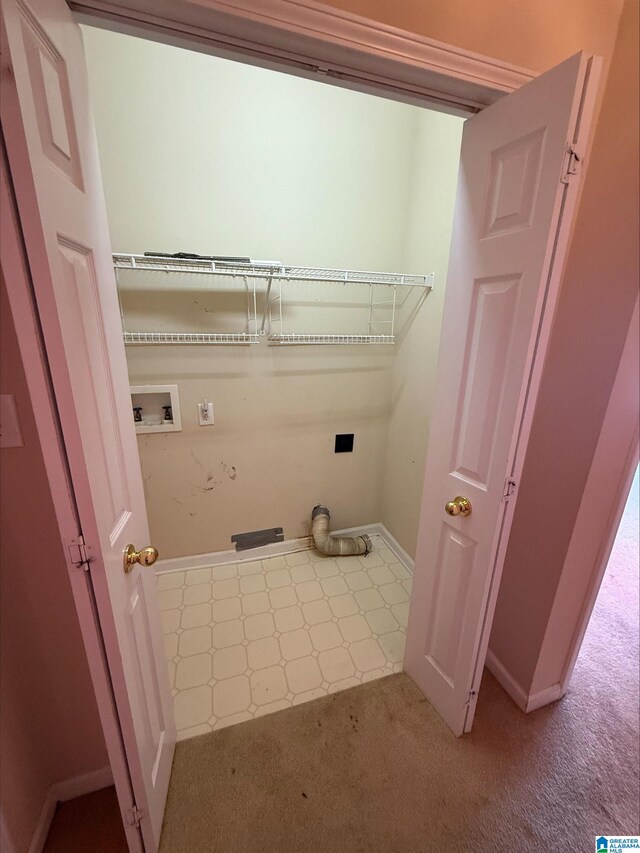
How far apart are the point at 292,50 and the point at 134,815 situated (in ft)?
6.25

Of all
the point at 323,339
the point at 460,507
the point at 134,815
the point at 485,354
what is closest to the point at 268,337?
the point at 323,339

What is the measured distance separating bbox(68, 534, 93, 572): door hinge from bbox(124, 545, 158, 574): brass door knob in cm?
16

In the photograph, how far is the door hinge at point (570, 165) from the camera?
0.80 m

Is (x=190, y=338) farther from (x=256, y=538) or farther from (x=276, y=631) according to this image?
(x=276, y=631)

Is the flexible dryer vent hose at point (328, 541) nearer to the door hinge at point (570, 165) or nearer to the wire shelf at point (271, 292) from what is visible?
the wire shelf at point (271, 292)

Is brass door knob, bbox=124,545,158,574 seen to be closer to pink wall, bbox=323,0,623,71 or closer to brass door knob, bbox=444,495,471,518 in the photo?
brass door knob, bbox=444,495,471,518

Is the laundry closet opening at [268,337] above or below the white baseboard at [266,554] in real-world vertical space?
above

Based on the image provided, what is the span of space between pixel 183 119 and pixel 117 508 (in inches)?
68.5

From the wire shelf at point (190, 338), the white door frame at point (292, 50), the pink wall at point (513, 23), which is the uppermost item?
the pink wall at point (513, 23)

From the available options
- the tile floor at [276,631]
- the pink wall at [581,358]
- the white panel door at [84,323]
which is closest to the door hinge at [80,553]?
the white panel door at [84,323]

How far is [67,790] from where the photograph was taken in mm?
1145

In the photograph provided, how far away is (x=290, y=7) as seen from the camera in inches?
29.1

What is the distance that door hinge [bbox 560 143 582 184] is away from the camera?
0.80m

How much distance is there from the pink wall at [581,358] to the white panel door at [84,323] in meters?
1.33
